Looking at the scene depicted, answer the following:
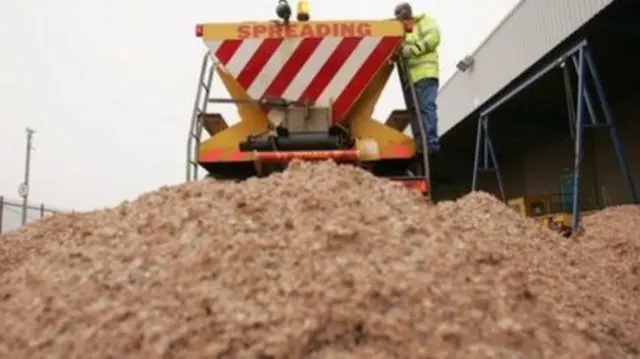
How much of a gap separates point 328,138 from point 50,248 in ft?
7.14

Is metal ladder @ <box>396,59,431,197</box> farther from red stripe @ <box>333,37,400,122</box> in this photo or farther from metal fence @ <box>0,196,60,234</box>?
metal fence @ <box>0,196,60,234</box>

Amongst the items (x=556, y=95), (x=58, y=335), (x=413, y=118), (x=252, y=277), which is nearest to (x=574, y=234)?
(x=413, y=118)

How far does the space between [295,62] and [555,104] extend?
9.92 metres

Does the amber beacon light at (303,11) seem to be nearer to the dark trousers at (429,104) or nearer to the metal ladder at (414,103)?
the metal ladder at (414,103)

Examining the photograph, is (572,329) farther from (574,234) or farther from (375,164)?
(574,234)

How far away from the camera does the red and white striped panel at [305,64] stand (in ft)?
14.6

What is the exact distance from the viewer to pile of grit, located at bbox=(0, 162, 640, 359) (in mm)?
1731

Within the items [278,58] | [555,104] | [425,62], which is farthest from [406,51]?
[555,104]

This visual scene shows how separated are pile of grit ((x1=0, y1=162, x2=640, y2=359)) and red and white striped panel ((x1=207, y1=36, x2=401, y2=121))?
183 centimetres

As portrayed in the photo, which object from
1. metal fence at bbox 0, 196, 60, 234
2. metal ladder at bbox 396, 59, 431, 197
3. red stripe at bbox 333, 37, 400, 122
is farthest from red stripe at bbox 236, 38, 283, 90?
metal fence at bbox 0, 196, 60, 234

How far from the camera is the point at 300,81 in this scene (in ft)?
14.8

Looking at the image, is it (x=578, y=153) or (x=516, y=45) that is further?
(x=516, y=45)

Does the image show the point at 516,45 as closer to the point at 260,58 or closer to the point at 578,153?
the point at 578,153

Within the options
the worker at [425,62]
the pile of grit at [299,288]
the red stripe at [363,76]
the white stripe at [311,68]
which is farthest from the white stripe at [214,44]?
the pile of grit at [299,288]
